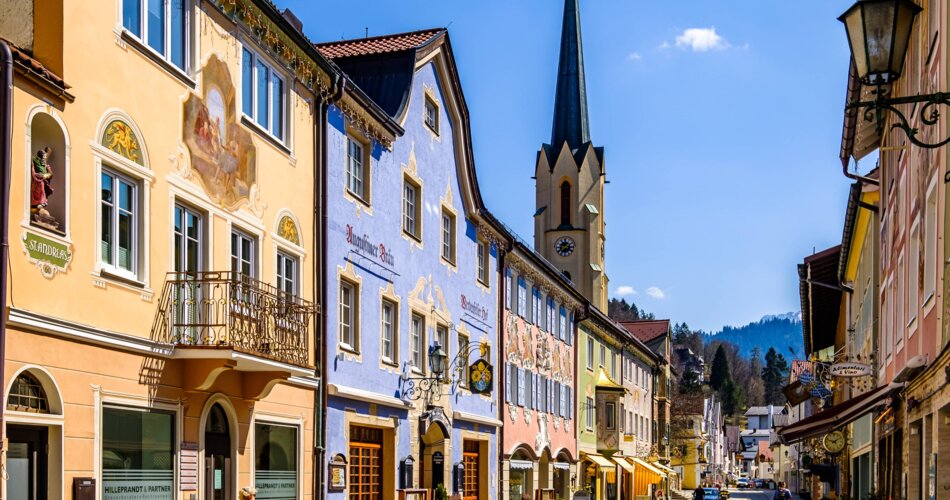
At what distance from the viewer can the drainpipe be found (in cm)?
1125

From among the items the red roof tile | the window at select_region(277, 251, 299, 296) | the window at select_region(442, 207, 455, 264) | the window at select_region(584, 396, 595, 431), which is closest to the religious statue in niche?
the window at select_region(277, 251, 299, 296)

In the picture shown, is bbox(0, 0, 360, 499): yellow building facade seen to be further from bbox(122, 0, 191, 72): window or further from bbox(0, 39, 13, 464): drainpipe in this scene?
bbox(0, 39, 13, 464): drainpipe

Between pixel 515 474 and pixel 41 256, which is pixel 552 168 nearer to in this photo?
pixel 515 474

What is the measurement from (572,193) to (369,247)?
54411mm

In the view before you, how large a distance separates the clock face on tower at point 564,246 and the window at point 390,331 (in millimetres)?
51612

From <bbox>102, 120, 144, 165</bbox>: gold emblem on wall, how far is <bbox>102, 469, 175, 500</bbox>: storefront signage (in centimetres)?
360

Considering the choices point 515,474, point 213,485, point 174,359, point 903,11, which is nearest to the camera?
point 903,11

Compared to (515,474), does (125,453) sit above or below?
above

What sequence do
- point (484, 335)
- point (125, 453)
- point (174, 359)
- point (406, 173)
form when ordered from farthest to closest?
point (484, 335) → point (406, 173) → point (174, 359) → point (125, 453)

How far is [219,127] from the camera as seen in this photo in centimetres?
1634

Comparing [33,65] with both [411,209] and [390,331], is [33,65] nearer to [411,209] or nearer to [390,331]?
[390,331]

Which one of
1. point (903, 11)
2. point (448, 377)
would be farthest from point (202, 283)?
point (448, 377)

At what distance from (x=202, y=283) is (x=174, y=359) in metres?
0.99

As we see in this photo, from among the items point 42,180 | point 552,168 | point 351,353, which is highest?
point 552,168
